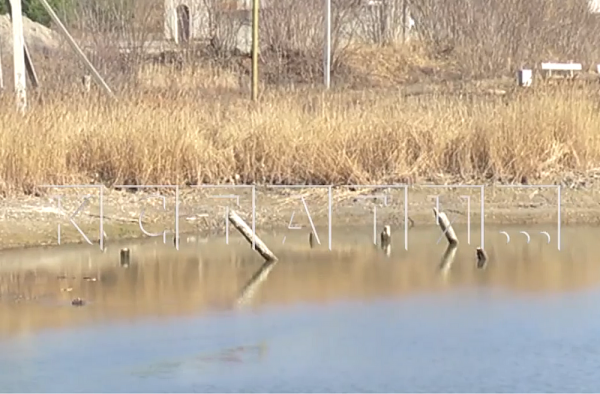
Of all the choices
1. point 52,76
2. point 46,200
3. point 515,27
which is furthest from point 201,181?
point 515,27

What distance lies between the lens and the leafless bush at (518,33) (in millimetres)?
28766

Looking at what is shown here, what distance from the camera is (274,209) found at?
40.8 feet

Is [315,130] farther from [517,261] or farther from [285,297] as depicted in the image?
[285,297]

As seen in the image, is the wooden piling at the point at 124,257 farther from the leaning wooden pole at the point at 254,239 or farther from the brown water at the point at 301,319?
the leaning wooden pole at the point at 254,239

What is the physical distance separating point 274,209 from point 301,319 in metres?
4.55

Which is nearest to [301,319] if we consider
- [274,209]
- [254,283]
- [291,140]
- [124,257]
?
[254,283]

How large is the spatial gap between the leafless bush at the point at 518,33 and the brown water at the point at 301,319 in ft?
59.5

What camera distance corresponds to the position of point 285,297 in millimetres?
8617

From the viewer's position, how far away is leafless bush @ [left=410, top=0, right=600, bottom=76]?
94.4 ft

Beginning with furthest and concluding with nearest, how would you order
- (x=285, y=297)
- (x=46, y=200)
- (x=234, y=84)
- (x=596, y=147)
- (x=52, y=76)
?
(x=234, y=84), (x=52, y=76), (x=596, y=147), (x=46, y=200), (x=285, y=297)

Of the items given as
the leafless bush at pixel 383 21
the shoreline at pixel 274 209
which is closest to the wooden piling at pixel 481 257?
the shoreline at pixel 274 209

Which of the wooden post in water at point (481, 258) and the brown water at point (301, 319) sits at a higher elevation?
the wooden post in water at point (481, 258)

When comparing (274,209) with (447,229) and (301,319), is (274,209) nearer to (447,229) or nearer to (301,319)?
(447,229)

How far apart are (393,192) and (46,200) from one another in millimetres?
3535
